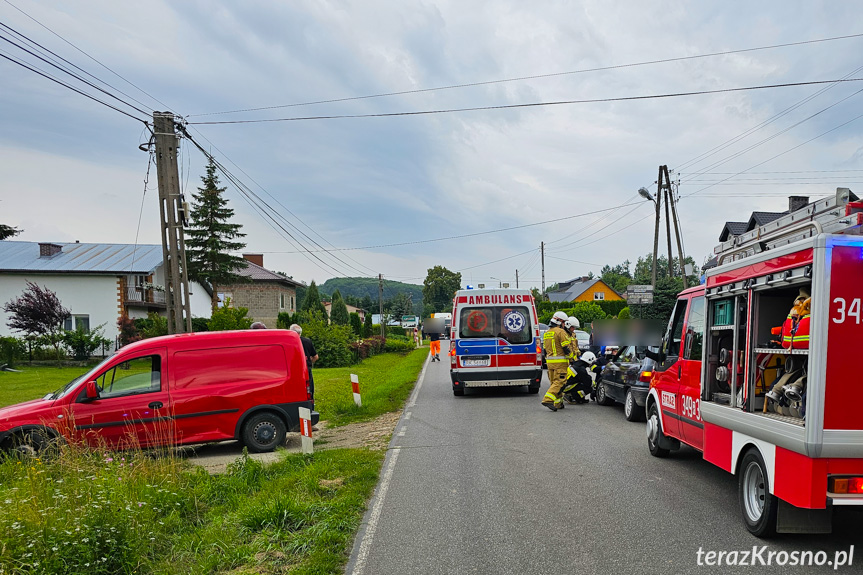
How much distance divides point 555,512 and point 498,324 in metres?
8.99

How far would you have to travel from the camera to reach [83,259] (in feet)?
124

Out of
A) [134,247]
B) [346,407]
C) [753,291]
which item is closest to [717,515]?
[753,291]

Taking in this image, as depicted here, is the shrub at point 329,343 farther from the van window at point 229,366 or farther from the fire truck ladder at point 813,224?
the fire truck ladder at point 813,224

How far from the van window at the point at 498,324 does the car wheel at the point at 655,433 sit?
6434 millimetres

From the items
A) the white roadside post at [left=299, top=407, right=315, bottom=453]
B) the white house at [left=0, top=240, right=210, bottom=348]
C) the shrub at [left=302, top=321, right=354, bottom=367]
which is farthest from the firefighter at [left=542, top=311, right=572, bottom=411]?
the white house at [left=0, top=240, right=210, bottom=348]

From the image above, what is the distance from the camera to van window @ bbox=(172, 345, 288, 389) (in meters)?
9.19

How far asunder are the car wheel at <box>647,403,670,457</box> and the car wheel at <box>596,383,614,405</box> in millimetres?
4792

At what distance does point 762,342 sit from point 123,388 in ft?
26.7

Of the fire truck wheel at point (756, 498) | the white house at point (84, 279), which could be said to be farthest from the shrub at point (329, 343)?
the fire truck wheel at point (756, 498)

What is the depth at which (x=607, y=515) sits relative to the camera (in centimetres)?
559

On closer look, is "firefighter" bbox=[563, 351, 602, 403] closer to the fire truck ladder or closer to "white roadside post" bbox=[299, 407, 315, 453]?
"white roadside post" bbox=[299, 407, 315, 453]

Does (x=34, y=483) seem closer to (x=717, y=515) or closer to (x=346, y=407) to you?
(x=717, y=515)

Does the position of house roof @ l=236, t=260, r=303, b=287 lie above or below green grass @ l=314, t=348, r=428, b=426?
above

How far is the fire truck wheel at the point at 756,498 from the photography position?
4.70 m
